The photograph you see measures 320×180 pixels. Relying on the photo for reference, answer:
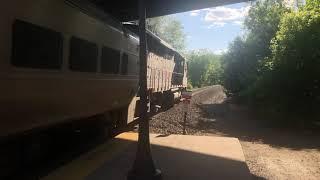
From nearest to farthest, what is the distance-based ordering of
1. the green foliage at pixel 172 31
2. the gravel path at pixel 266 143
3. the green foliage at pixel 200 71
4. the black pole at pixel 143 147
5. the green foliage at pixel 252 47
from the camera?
the black pole at pixel 143 147 < the gravel path at pixel 266 143 < the green foliage at pixel 252 47 < the green foliage at pixel 172 31 < the green foliage at pixel 200 71

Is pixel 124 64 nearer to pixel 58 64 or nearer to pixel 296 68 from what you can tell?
pixel 58 64

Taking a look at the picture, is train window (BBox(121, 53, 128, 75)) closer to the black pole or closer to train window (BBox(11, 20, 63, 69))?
train window (BBox(11, 20, 63, 69))

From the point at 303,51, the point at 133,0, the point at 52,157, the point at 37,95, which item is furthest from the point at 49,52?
the point at 303,51

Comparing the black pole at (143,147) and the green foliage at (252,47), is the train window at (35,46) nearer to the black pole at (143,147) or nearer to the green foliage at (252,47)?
the black pole at (143,147)

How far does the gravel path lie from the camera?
11.2 m

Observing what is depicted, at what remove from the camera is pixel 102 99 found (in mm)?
11352

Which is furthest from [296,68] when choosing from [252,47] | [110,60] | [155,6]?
[252,47]

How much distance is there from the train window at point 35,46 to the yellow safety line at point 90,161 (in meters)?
1.93

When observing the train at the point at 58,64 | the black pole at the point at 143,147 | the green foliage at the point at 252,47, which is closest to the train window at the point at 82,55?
the train at the point at 58,64

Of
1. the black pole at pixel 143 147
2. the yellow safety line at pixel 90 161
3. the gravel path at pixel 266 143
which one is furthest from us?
the gravel path at pixel 266 143

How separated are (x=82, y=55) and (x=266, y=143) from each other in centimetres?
887

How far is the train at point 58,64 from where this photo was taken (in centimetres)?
691

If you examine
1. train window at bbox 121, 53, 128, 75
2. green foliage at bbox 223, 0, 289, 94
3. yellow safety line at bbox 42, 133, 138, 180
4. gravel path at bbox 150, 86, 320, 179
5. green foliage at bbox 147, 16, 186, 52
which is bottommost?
gravel path at bbox 150, 86, 320, 179

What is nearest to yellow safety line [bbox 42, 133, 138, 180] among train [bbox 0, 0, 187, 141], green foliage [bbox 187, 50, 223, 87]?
train [bbox 0, 0, 187, 141]
